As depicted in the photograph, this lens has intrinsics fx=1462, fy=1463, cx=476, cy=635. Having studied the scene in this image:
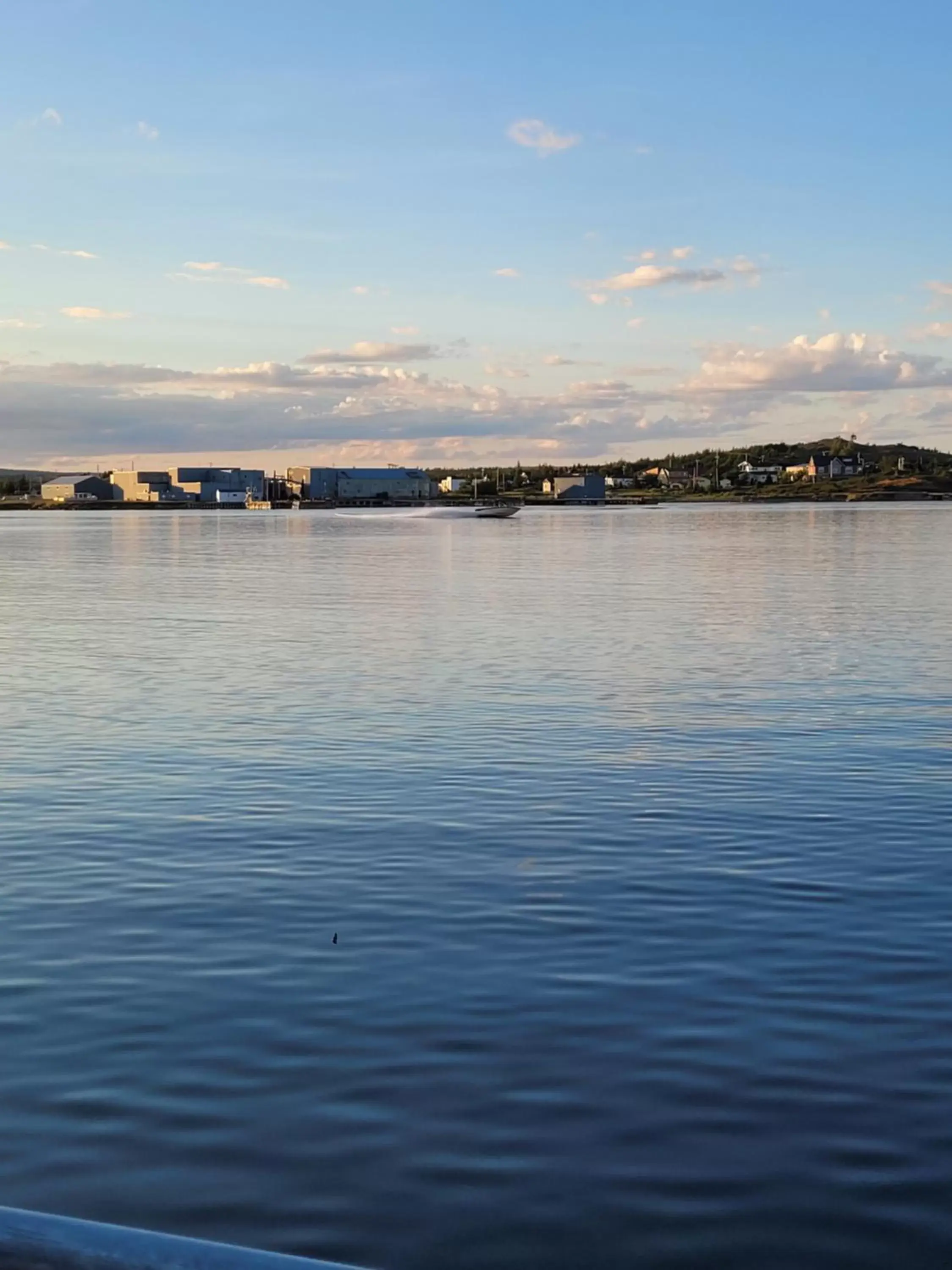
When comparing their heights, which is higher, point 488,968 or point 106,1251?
point 106,1251

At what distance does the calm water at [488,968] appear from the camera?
373 inches

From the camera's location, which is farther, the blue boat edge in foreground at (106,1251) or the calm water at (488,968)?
the calm water at (488,968)

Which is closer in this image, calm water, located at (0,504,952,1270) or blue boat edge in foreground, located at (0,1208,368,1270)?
blue boat edge in foreground, located at (0,1208,368,1270)

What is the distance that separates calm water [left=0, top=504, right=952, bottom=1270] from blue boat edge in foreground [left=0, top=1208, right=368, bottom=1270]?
464 centimetres

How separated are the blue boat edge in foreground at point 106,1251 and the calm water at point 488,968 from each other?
464 centimetres

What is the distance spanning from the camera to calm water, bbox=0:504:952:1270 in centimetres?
947

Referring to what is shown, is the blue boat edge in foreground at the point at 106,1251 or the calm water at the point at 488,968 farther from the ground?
the blue boat edge in foreground at the point at 106,1251

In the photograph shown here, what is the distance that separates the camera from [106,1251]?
14.3 ft

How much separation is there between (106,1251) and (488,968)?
1000 centimetres

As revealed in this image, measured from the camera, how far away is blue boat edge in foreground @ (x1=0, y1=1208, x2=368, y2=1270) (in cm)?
424

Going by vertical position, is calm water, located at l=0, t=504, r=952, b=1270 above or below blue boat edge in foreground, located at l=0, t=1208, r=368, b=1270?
below

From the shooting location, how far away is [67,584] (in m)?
82.6

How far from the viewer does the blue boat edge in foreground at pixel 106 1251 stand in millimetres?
4242

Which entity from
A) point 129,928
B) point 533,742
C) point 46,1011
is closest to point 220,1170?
point 46,1011
